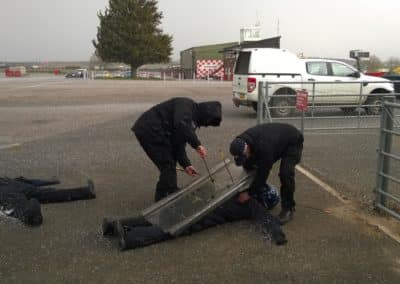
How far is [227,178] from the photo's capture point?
18.9 feet

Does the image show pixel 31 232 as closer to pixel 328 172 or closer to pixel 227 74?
pixel 328 172

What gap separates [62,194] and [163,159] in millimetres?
1473

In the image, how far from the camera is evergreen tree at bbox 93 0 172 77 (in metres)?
52.4

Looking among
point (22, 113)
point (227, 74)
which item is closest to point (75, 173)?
point (22, 113)

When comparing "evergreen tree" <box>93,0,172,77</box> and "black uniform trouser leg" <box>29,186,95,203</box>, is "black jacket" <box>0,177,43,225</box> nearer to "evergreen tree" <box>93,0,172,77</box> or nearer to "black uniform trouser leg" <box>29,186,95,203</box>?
"black uniform trouser leg" <box>29,186,95,203</box>

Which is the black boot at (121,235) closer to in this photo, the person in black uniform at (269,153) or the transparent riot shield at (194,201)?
the transparent riot shield at (194,201)

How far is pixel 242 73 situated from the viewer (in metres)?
14.6

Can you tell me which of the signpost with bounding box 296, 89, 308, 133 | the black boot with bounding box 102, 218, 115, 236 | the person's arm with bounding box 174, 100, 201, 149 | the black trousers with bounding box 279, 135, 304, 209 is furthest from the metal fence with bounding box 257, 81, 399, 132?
the black boot with bounding box 102, 218, 115, 236

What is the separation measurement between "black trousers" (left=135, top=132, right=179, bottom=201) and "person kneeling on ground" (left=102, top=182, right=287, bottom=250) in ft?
2.31

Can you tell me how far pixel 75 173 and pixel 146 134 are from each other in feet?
8.12

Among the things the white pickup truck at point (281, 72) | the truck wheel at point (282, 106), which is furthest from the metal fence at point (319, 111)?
the white pickup truck at point (281, 72)

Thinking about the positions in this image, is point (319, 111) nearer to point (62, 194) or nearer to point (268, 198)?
point (268, 198)

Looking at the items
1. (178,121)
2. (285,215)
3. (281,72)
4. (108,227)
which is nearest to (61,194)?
(108,227)

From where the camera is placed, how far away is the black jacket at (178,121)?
5.09m
